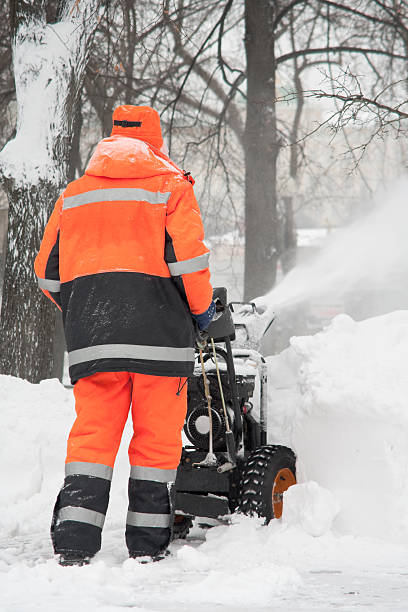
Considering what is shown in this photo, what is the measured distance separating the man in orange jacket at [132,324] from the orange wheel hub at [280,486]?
2.35ft

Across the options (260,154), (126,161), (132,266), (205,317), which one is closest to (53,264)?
(132,266)

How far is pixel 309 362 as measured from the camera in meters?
3.65

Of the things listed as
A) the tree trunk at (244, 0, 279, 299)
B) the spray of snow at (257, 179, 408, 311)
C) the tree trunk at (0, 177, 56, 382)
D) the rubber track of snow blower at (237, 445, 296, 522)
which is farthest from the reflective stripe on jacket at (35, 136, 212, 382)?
the tree trunk at (244, 0, 279, 299)

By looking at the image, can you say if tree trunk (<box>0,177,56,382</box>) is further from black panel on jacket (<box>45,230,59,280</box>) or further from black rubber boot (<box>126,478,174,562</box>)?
black rubber boot (<box>126,478,174,562</box>)

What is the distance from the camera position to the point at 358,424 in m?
3.23

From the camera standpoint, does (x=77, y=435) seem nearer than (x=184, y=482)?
Yes

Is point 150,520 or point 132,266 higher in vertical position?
point 132,266

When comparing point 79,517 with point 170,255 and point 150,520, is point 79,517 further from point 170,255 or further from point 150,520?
point 170,255

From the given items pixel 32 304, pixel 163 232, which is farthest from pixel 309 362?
pixel 32 304

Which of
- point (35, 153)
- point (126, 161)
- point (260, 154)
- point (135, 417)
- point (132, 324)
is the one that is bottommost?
point (135, 417)

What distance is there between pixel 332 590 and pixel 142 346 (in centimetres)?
126

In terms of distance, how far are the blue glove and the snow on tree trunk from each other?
3.05 meters

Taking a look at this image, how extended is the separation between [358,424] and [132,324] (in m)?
1.29

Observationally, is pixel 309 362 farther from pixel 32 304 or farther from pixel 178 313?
pixel 32 304
